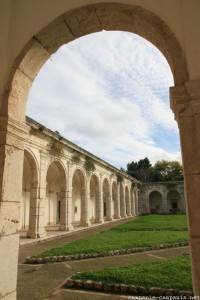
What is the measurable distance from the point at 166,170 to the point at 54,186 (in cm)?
4068

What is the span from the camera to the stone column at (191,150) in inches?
96.8

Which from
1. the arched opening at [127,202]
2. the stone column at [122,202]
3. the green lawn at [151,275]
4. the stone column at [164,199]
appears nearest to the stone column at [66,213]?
the green lawn at [151,275]

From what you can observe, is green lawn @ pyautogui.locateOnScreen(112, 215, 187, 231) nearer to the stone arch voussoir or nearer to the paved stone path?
the paved stone path

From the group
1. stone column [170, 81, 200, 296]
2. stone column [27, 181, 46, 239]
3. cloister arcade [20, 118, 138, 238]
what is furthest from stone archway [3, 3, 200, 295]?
stone column [27, 181, 46, 239]

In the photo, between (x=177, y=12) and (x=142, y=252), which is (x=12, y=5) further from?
(x=142, y=252)

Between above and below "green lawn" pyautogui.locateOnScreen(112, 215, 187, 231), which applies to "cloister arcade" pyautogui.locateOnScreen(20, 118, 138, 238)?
above

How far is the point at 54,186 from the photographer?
21.3 m

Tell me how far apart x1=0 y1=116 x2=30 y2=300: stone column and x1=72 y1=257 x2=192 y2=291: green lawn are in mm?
2252

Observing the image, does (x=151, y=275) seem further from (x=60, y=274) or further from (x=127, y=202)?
(x=127, y=202)

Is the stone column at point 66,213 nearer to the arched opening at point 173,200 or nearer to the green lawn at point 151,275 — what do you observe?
the green lawn at point 151,275

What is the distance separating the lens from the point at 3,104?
3492mm

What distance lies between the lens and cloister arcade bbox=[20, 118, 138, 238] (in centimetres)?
1248

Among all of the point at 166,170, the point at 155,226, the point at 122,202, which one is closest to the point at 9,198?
the point at 155,226

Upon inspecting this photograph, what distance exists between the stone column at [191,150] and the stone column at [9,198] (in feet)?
7.21
